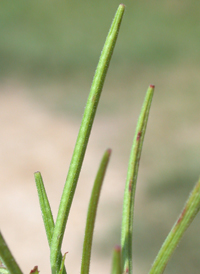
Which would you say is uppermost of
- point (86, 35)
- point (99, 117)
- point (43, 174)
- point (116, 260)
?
point (86, 35)

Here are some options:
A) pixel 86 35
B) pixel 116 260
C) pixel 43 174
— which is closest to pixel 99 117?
pixel 43 174

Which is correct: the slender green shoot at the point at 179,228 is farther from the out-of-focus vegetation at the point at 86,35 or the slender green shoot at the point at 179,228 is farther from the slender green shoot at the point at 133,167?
the out-of-focus vegetation at the point at 86,35

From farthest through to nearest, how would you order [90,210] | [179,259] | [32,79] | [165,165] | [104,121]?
[32,79]
[104,121]
[165,165]
[179,259]
[90,210]

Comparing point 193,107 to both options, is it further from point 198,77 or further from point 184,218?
point 184,218

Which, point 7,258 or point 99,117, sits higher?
point 99,117

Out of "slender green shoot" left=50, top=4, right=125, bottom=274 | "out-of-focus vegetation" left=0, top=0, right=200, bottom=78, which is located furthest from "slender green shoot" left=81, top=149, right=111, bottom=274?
"out-of-focus vegetation" left=0, top=0, right=200, bottom=78

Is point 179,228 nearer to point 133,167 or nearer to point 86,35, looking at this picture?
point 133,167

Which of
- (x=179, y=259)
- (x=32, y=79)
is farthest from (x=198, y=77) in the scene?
(x=179, y=259)
